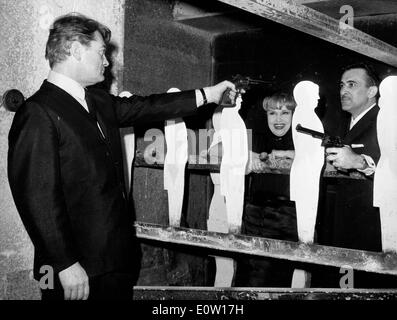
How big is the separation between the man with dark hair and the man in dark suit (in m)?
2.22

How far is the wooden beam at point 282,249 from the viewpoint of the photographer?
1979mm

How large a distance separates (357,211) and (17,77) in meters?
3.04

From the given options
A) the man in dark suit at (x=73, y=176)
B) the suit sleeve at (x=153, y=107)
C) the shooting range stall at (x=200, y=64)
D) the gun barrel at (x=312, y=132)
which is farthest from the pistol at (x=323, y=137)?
the man in dark suit at (x=73, y=176)

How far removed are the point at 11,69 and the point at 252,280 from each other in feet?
9.60

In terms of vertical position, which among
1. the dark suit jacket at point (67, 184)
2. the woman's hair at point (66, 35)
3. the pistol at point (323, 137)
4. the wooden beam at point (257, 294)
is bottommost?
the wooden beam at point (257, 294)

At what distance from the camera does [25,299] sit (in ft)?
8.47

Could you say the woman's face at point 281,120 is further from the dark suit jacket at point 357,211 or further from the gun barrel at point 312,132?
the gun barrel at point 312,132

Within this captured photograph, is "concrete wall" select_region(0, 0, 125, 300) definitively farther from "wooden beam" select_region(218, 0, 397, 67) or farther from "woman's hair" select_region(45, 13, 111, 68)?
"wooden beam" select_region(218, 0, 397, 67)

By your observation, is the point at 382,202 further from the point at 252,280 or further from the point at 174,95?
the point at 252,280

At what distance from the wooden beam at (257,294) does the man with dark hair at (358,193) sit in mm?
1559

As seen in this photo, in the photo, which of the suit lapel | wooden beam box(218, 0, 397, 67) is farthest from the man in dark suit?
the suit lapel

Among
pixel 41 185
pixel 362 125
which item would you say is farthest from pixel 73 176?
pixel 362 125

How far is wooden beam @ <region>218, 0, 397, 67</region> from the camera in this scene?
1.66 metres
